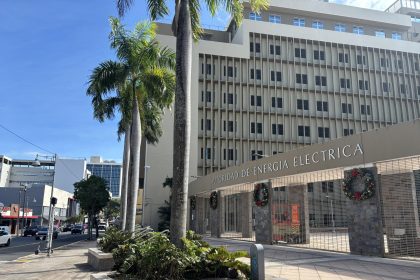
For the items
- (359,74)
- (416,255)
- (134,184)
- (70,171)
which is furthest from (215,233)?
(70,171)

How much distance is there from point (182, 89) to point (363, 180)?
9.53m

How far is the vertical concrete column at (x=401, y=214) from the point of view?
1594 centimetres

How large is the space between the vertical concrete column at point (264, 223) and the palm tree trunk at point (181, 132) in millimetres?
14162

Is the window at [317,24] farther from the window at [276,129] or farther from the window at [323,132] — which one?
the window at [276,129]

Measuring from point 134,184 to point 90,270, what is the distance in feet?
17.7

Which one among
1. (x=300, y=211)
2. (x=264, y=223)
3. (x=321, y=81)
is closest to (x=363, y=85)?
(x=321, y=81)

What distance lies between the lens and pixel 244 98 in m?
60.0

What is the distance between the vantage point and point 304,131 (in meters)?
60.5

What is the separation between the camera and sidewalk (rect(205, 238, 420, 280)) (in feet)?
37.5

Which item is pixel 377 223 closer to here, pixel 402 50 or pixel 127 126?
pixel 127 126

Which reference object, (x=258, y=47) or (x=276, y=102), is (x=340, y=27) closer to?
(x=258, y=47)

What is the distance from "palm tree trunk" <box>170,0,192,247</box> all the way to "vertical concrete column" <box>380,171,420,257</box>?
10.2 meters

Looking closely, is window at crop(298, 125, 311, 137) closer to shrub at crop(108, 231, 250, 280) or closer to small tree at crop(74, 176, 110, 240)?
small tree at crop(74, 176, 110, 240)

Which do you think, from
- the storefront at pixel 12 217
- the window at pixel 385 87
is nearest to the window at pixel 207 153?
the window at pixel 385 87
